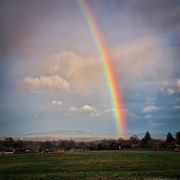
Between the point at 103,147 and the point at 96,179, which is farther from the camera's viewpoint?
the point at 103,147

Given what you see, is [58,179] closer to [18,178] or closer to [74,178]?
[74,178]

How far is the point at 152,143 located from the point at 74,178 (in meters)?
86.8

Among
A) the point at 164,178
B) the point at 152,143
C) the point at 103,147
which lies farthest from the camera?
the point at 103,147

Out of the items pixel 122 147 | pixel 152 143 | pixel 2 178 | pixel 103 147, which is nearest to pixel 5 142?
pixel 103 147

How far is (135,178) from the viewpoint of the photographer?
21.4m

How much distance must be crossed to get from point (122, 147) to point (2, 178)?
329 ft

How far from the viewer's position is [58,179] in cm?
2191

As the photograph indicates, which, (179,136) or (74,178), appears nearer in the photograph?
(74,178)

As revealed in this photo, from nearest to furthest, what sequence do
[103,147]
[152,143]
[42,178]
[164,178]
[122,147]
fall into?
[164,178], [42,178], [152,143], [122,147], [103,147]

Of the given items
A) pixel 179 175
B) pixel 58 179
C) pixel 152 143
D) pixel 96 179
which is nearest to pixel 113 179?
pixel 96 179

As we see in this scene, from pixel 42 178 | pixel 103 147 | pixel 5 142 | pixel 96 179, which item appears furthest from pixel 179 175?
pixel 5 142

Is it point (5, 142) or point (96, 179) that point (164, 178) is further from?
point (5, 142)

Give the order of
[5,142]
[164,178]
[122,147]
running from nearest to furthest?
[164,178] → [122,147] → [5,142]

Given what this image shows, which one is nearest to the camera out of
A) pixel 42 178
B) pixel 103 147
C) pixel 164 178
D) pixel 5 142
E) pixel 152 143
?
pixel 164 178
